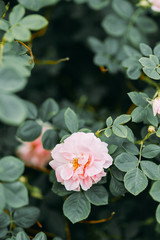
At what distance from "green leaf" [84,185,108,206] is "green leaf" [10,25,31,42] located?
0.47 meters

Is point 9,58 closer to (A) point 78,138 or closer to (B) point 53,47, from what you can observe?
(A) point 78,138

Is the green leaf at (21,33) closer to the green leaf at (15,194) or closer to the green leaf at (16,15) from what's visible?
the green leaf at (16,15)

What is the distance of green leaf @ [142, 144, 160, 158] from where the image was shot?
36.6 inches

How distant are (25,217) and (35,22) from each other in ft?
1.98

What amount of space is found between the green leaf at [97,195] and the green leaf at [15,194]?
211 mm

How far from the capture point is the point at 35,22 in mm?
888

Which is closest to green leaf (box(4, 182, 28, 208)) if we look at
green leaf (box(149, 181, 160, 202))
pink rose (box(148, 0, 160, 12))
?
green leaf (box(149, 181, 160, 202))

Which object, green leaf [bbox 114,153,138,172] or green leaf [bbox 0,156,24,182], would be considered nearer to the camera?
green leaf [bbox 0,156,24,182]

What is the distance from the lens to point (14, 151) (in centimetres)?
152

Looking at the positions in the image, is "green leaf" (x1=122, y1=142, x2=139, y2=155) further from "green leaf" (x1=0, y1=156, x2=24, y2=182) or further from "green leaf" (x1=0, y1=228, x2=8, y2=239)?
"green leaf" (x1=0, y1=228, x2=8, y2=239)

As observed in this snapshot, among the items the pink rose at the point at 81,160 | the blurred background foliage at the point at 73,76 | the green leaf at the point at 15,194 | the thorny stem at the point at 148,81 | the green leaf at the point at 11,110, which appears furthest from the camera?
the blurred background foliage at the point at 73,76

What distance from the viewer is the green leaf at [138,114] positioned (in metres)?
0.96

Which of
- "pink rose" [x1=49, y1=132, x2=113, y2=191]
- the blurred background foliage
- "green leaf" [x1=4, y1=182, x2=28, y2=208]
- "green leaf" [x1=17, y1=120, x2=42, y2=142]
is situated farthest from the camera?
the blurred background foliage

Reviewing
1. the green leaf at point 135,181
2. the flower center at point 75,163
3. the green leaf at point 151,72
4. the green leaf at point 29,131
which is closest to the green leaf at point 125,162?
the green leaf at point 135,181
